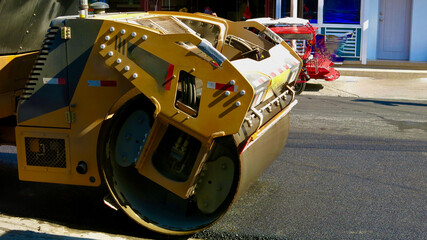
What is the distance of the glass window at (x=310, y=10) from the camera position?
648 inches

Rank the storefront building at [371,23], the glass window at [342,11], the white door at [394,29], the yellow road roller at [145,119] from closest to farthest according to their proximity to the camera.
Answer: the yellow road roller at [145,119] < the storefront building at [371,23] < the glass window at [342,11] < the white door at [394,29]

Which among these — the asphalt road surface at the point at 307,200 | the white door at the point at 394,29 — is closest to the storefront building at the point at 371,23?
the white door at the point at 394,29

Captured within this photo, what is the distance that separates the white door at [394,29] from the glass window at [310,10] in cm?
180

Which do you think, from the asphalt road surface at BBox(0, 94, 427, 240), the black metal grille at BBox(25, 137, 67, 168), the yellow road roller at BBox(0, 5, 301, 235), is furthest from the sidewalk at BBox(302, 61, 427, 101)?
the black metal grille at BBox(25, 137, 67, 168)

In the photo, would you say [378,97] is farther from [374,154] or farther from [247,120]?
[247,120]

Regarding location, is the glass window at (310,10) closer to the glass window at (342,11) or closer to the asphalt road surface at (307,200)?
the glass window at (342,11)

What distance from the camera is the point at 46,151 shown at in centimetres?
491

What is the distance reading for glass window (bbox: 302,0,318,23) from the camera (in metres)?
16.5

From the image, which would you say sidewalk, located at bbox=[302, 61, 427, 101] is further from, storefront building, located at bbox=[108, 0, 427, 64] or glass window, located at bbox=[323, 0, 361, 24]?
glass window, located at bbox=[323, 0, 361, 24]

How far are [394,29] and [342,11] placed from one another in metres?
1.57

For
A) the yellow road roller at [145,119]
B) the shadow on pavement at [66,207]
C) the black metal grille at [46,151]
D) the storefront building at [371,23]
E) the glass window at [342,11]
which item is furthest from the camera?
the glass window at [342,11]

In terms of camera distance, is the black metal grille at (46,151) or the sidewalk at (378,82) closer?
the black metal grille at (46,151)

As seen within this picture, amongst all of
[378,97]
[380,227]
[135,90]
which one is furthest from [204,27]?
[378,97]

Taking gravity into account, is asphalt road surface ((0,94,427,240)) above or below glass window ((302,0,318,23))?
below
